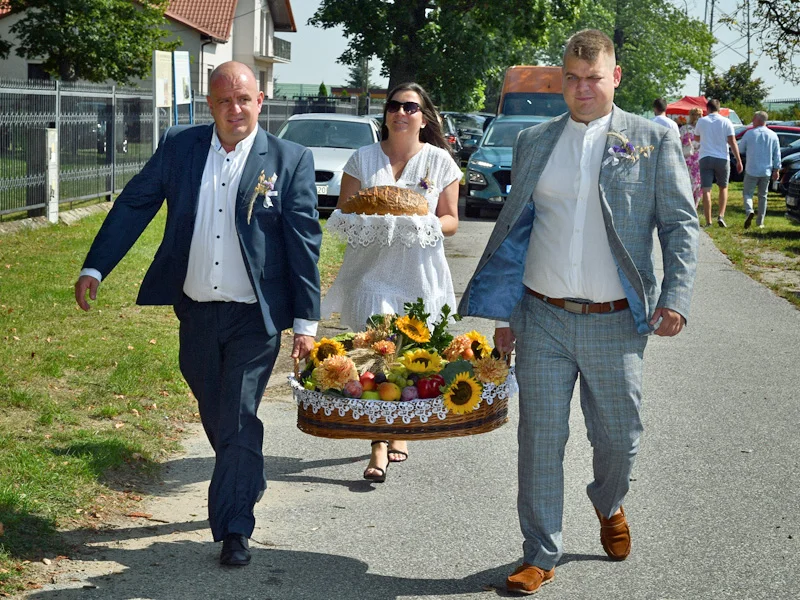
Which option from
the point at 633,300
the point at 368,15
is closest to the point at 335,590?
the point at 633,300

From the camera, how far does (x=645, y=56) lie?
81.0 metres

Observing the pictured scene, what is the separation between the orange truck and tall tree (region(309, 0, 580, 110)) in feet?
39.9

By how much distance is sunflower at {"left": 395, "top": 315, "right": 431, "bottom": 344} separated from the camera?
18.1ft

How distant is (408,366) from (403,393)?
0.21 meters

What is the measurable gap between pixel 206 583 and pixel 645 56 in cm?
8000

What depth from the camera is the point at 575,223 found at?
15.6 feet

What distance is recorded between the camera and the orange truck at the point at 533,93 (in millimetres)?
26750

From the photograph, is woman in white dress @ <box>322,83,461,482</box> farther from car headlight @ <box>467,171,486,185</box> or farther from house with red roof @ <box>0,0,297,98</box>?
house with red roof @ <box>0,0,297,98</box>

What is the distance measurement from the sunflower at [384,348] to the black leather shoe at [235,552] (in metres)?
1.02

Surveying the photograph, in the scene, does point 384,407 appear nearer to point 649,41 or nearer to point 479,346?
point 479,346

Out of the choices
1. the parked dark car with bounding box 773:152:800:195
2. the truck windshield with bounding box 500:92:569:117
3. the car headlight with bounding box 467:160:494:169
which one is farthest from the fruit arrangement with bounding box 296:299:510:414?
the parked dark car with bounding box 773:152:800:195

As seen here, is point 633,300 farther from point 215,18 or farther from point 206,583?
point 215,18

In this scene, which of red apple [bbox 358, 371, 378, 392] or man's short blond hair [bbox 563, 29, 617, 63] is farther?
red apple [bbox 358, 371, 378, 392]

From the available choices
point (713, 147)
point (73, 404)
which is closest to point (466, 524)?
point (73, 404)
